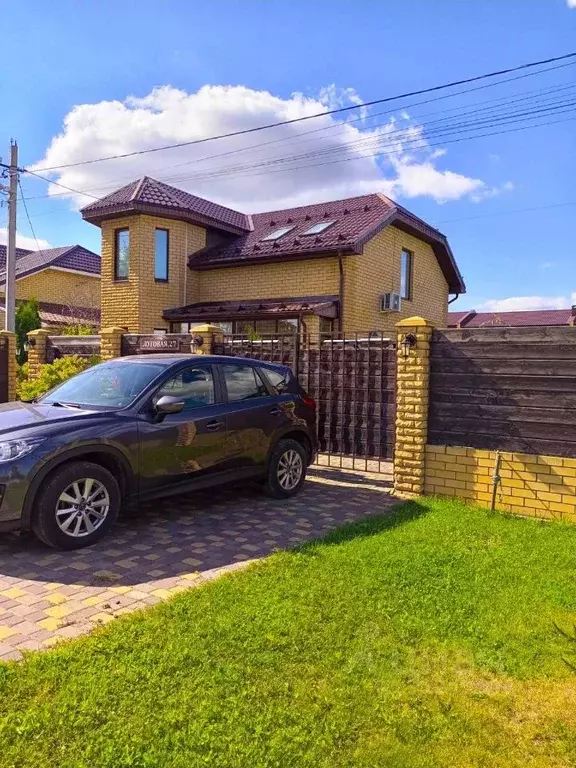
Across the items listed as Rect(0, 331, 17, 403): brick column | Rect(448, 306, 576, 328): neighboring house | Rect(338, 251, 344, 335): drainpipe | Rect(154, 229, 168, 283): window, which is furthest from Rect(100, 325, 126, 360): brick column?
Rect(448, 306, 576, 328): neighboring house

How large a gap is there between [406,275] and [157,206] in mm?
7575

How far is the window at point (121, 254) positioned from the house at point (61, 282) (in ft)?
19.3

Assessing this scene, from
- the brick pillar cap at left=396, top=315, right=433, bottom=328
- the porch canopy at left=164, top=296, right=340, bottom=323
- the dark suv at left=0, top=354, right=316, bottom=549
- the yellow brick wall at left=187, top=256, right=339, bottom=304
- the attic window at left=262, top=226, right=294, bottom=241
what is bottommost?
the dark suv at left=0, top=354, right=316, bottom=549

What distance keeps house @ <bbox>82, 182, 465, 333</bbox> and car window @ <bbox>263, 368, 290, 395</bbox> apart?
736 cm

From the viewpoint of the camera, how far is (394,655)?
122 inches

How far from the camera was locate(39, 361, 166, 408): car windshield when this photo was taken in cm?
549

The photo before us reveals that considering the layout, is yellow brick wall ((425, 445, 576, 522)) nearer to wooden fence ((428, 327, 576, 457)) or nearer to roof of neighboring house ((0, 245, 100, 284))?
wooden fence ((428, 327, 576, 457))

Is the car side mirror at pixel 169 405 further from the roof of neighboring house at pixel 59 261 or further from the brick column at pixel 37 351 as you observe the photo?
the roof of neighboring house at pixel 59 261

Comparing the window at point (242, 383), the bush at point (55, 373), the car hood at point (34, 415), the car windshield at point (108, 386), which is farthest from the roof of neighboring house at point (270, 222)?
the car hood at point (34, 415)

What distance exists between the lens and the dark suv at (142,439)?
453 centimetres

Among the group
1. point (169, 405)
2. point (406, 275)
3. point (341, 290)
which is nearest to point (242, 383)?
point (169, 405)

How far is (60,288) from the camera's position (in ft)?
84.9

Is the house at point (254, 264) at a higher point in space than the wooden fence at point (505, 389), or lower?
higher

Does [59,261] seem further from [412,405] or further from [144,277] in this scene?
[412,405]
